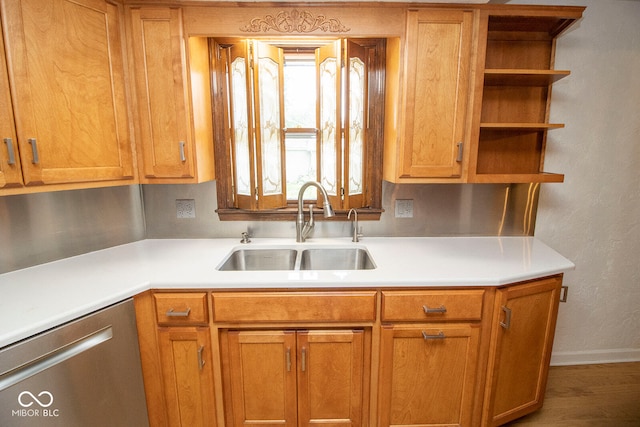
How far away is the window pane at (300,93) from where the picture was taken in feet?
6.06

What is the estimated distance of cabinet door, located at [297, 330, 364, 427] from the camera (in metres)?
1.40

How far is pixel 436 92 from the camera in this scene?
1.53 metres

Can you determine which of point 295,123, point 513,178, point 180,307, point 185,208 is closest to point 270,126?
point 295,123

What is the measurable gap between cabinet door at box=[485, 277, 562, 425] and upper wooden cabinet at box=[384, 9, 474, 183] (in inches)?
25.8

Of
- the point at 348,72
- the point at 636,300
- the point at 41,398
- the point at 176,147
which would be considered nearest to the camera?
the point at 41,398

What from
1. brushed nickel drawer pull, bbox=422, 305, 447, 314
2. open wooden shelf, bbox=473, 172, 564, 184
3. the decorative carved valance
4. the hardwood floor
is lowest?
the hardwood floor

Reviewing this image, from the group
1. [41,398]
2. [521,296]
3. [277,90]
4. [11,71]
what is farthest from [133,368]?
[521,296]

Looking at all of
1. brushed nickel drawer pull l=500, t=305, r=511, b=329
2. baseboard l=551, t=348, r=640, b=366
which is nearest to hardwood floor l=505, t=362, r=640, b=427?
baseboard l=551, t=348, r=640, b=366

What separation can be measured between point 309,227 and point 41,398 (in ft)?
4.28

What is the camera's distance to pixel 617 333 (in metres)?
2.13

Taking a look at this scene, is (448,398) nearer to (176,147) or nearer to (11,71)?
(176,147)

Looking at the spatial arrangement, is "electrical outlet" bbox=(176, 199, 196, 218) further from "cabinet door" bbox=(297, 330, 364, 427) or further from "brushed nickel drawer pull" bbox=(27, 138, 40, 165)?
"cabinet door" bbox=(297, 330, 364, 427)

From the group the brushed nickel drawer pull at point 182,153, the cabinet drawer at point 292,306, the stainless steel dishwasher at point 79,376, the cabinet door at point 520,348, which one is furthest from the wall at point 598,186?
the stainless steel dishwasher at point 79,376

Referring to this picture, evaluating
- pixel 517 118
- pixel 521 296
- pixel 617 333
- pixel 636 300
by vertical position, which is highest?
pixel 517 118
